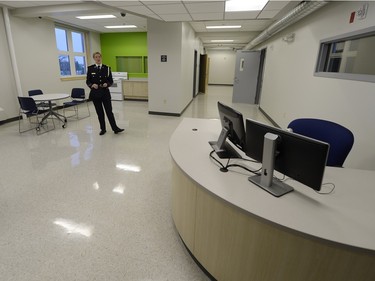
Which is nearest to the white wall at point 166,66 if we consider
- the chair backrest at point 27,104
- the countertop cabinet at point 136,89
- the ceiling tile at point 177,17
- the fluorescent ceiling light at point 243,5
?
the ceiling tile at point 177,17

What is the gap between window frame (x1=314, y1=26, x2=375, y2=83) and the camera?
8.01 ft

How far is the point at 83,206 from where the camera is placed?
239cm

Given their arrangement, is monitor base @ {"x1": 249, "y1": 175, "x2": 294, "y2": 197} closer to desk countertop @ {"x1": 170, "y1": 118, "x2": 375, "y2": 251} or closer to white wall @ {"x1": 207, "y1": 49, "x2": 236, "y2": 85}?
desk countertop @ {"x1": 170, "y1": 118, "x2": 375, "y2": 251}

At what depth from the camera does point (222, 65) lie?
1575cm

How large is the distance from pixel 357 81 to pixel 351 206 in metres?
2.07

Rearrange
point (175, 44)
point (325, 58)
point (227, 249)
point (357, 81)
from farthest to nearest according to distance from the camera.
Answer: point (175, 44) < point (325, 58) < point (357, 81) < point (227, 249)

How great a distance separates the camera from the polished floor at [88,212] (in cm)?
168

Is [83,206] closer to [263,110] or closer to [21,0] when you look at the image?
[21,0]

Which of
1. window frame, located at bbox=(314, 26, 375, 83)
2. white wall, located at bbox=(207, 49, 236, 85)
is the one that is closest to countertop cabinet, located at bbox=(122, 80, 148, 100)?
window frame, located at bbox=(314, 26, 375, 83)

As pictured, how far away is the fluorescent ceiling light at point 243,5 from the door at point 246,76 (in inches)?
175

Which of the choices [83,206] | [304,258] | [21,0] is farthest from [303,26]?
[21,0]

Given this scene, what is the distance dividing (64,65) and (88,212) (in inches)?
279

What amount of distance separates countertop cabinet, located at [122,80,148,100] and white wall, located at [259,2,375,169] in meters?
5.08

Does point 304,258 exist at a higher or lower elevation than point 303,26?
lower
